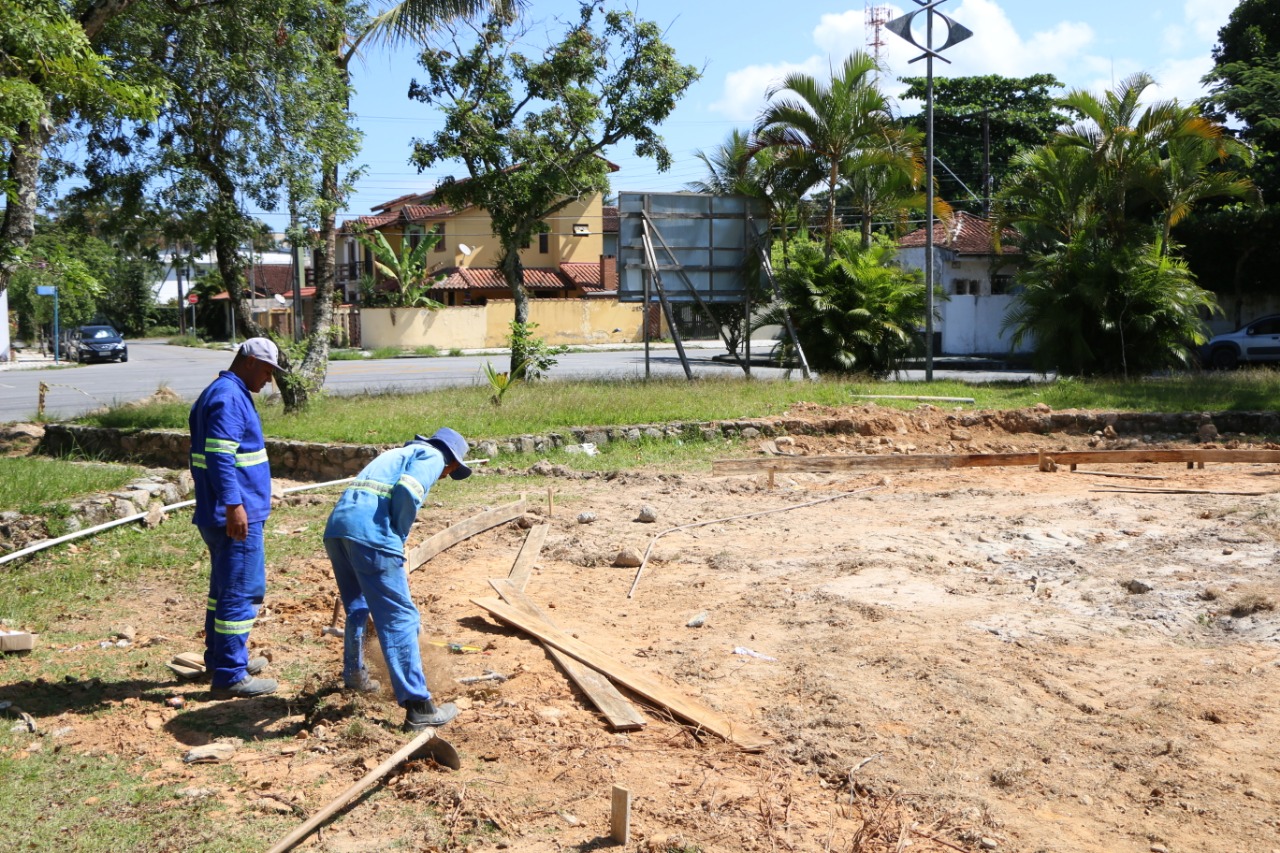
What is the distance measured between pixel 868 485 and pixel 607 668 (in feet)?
22.0

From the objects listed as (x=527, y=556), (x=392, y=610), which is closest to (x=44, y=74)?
(x=527, y=556)

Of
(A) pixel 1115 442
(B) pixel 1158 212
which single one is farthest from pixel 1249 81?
(A) pixel 1115 442

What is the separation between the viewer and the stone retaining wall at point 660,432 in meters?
12.9

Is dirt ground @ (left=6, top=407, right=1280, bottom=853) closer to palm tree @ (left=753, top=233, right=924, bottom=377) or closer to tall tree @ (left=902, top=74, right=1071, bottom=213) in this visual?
palm tree @ (left=753, top=233, right=924, bottom=377)

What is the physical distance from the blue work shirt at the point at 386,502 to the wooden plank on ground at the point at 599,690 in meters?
1.30

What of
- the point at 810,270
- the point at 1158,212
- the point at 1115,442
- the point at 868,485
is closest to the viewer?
the point at 868,485

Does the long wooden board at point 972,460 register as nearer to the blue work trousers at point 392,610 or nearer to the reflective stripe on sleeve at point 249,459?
the reflective stripe on sleeve at point 249,459

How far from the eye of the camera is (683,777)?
4.89m

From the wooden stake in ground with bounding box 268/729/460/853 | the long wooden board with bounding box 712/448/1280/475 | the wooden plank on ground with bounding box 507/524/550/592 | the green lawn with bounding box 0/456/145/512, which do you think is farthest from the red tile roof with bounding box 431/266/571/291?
the wooden stake in ground with bounding box 268/729/460/853

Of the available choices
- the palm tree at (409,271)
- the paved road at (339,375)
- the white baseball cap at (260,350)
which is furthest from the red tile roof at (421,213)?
the white baseball cap at (260,350)

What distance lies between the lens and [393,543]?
5141mm

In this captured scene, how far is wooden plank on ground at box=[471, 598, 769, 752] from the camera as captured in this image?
532 cm

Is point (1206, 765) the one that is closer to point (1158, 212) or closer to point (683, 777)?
point (683, 777)

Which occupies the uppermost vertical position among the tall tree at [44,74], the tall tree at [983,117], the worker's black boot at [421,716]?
the tall tree at [983,117]
